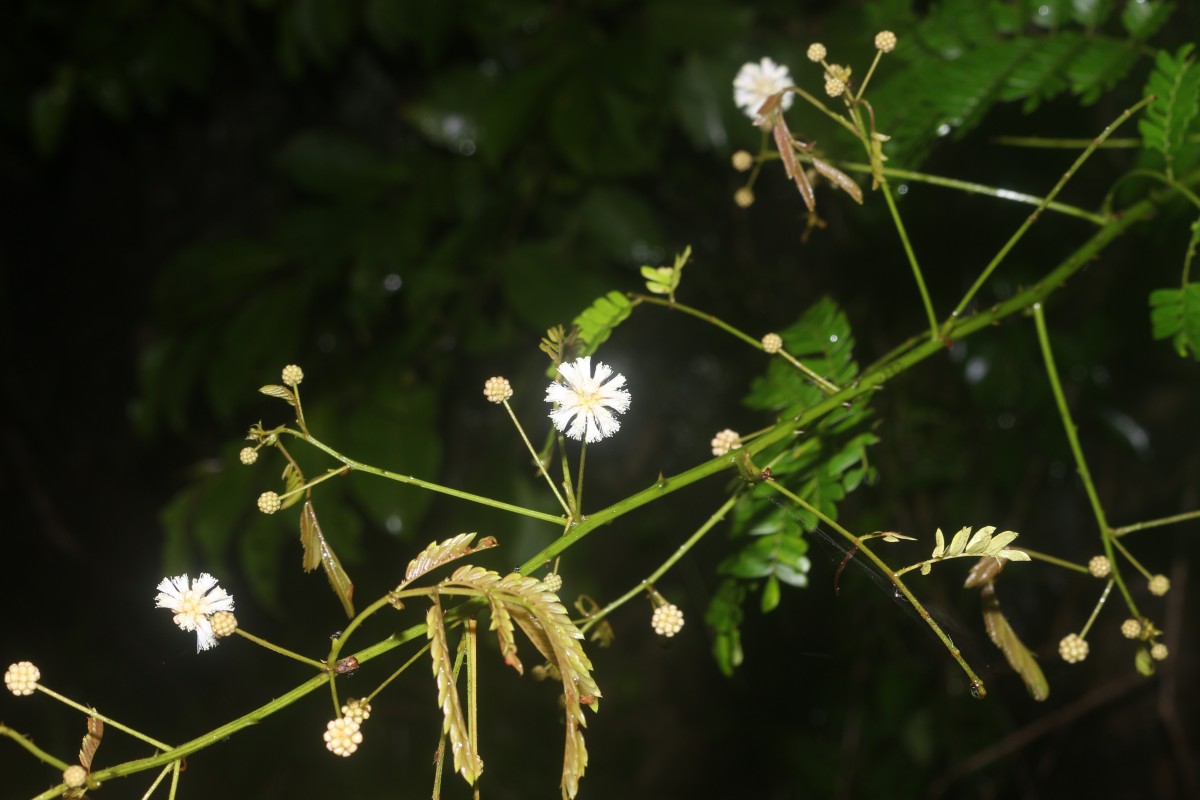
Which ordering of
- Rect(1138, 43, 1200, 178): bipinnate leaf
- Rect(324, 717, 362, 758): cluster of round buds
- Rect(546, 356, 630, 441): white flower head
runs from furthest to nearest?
1. Rect(1138, 43, 1200, 178): bipinnate leaf
2. Rect(546, 356, 630, 441): white flower head
3. Rect(324, 717, 362, 758): cluster of round buds

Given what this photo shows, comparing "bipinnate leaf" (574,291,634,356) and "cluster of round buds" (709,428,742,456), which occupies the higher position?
"bipinnate leaf" (574,291,634,356)

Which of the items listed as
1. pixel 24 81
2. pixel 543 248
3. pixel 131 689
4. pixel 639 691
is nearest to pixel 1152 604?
pixel 639 691

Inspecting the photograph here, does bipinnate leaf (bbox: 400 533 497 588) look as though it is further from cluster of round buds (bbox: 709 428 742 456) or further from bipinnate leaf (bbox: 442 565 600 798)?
cluster of round buds (bbox: 709 428 742 456)

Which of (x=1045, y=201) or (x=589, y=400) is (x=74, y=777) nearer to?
(x=589, y=400)

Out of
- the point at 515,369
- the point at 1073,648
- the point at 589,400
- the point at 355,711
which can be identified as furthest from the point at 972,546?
the point at 515,369

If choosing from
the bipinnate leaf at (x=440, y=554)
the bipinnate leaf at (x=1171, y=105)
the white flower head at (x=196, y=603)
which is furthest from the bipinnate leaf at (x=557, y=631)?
the bipinnate leaf at (x=1171, y=105)

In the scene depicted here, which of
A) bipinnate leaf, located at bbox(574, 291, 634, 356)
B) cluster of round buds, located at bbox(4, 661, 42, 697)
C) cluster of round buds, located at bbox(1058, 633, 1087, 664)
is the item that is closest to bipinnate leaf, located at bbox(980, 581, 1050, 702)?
cluster of round buds, located at bbox(1058, 633, 1087, 664)
